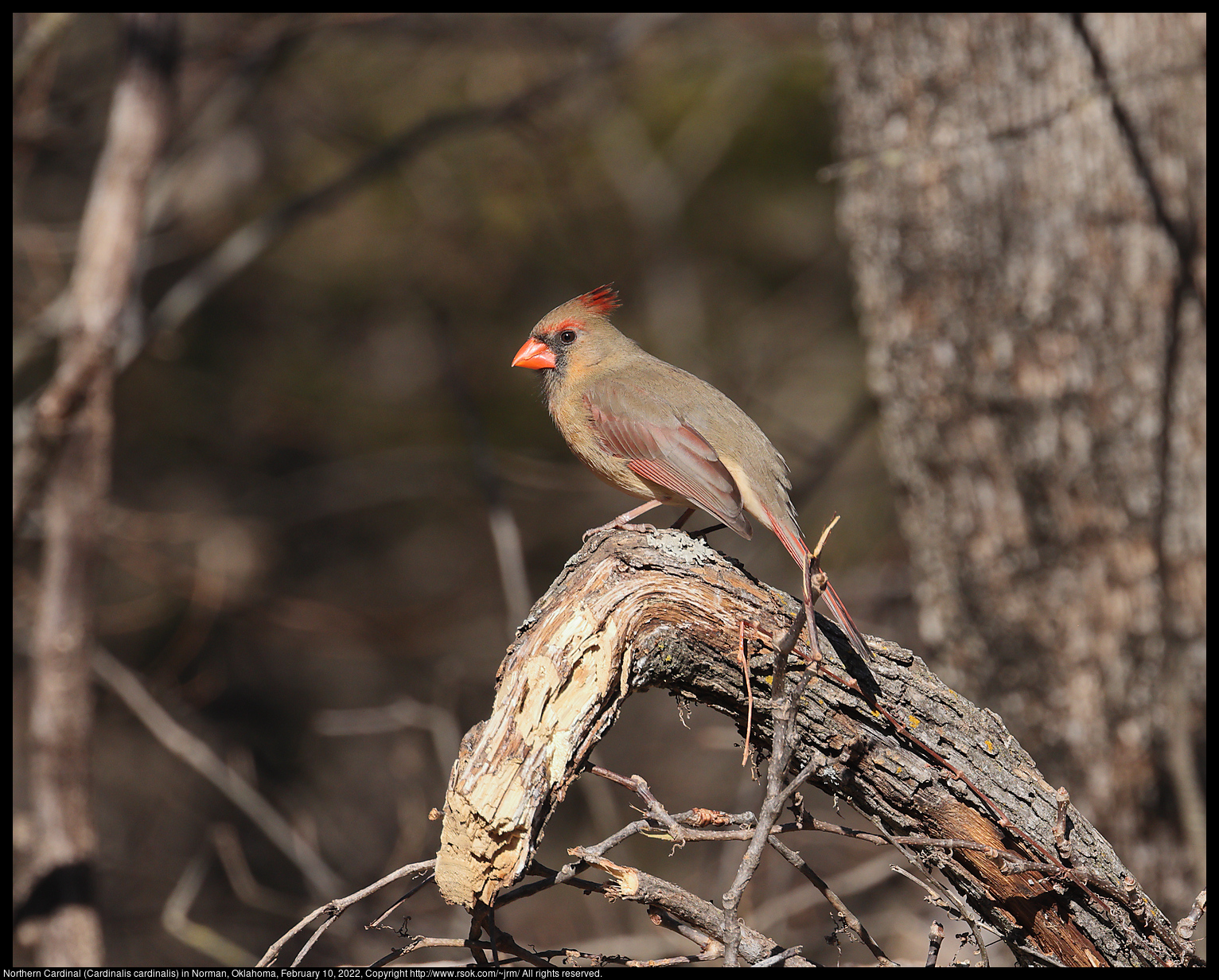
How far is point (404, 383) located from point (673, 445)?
6.25 metres

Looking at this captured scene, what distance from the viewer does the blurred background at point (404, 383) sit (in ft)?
24.7

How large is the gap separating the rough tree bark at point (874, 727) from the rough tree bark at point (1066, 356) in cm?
199

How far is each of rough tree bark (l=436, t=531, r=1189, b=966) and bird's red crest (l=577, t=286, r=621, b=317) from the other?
195cm

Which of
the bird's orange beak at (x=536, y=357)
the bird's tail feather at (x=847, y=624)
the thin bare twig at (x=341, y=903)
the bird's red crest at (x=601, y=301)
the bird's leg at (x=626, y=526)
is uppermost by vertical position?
the bird's red crest at (x=601, y=301)

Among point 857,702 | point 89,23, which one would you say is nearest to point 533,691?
point 857,702

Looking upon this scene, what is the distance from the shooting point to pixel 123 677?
4.87 metres

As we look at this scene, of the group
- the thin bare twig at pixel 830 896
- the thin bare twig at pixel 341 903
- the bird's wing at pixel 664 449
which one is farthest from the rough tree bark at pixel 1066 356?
the thin bare twig at pixel 341 903

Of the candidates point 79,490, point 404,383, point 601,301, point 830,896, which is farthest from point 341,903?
point 404,383

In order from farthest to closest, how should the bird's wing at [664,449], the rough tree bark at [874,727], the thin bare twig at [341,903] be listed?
1. the bird's wing at [664,449]
2. the rough tree bark at [874,727]
3. the thin bare twig at [341,903]

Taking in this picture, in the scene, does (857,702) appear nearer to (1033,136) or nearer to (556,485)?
(1033,136)

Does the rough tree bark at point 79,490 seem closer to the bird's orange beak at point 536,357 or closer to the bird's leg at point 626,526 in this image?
the bird's orange beak at point 536,357

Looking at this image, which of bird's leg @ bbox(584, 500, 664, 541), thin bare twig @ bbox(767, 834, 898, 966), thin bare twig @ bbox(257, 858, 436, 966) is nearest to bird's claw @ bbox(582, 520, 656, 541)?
bird's leg @ bbox(584, 500, 664, 541)

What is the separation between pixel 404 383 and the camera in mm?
9336

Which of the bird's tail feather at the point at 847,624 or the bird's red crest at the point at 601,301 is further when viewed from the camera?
the bird's red crest at the point at 601,301
